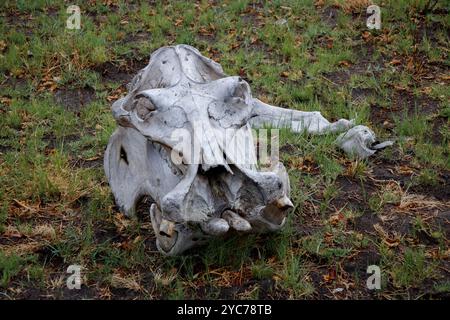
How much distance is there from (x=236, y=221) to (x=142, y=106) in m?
1.22

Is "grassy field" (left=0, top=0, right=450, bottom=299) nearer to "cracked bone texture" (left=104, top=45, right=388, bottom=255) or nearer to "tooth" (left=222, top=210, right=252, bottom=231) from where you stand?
"cracked bone texture" (left=104, top=45, right=388, bottom=255)

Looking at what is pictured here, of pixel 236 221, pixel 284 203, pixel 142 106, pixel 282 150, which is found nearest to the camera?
pixel 236 221

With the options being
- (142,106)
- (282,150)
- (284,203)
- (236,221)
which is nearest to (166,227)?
(236,221)

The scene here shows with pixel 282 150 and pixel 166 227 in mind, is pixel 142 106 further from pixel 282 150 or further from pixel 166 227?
pixel 282 150

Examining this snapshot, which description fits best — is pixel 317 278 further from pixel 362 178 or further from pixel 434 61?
pixel 434 61

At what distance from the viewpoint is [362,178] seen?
18.2ft

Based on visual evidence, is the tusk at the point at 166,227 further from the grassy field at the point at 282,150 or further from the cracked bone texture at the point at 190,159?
the grassy field at the point at 282,150

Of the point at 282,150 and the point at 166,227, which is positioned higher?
the point at 166,227

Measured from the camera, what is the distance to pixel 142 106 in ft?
14.9

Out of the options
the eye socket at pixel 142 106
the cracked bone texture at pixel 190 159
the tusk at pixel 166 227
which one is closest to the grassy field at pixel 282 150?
the cracked bone texture at pixel 190 159

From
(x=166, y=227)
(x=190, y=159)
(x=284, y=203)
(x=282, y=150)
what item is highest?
(x=190, y=159)

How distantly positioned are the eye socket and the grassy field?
94cm

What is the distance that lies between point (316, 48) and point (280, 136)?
236 cm

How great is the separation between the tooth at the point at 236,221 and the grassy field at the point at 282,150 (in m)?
0.56
